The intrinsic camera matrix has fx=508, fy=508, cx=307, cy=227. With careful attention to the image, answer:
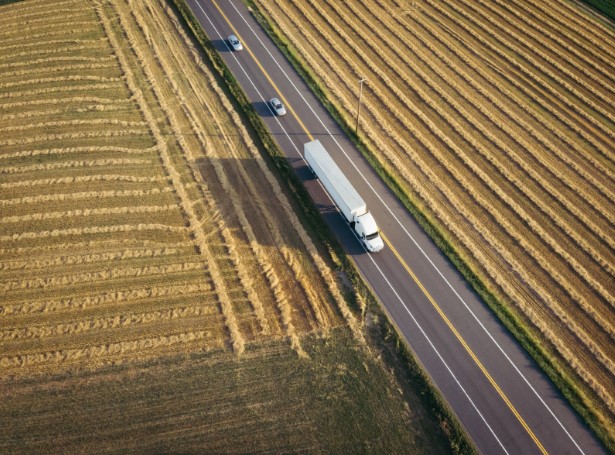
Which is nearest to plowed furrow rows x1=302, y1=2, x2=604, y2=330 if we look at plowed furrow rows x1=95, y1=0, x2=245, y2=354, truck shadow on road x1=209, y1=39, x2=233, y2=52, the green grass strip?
the green grass strip

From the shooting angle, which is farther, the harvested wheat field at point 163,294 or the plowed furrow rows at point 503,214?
the plowed furrow rows at point 503,214

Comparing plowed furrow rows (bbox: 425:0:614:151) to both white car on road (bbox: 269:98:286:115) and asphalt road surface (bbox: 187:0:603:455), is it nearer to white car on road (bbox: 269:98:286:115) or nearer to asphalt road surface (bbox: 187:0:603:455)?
asphalt road surface (bbox: 187:0:603:455)

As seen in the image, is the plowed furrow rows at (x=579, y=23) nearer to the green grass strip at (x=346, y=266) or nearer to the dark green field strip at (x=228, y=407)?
the green grass strip at (x=346, y=266)

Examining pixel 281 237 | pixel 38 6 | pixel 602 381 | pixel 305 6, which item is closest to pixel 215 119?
pixel 281 237

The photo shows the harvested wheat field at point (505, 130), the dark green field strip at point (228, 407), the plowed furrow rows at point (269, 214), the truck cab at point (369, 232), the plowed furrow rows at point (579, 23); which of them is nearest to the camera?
the dark green field strip at point (228, 407)

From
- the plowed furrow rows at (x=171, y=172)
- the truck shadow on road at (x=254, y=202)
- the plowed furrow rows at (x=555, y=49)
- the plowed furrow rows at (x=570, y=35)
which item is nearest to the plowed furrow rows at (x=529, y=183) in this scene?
the plowed furrow rows at (x=555, y=49)

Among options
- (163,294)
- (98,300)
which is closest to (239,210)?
(163,294)

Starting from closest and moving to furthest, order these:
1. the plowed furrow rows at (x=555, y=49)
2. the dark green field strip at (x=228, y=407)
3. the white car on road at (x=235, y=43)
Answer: the dark green field strip at (x=228, y=407)
the plowed furrow rows at (x=555, y=49)
the white car on road at (x=235, y=43)
